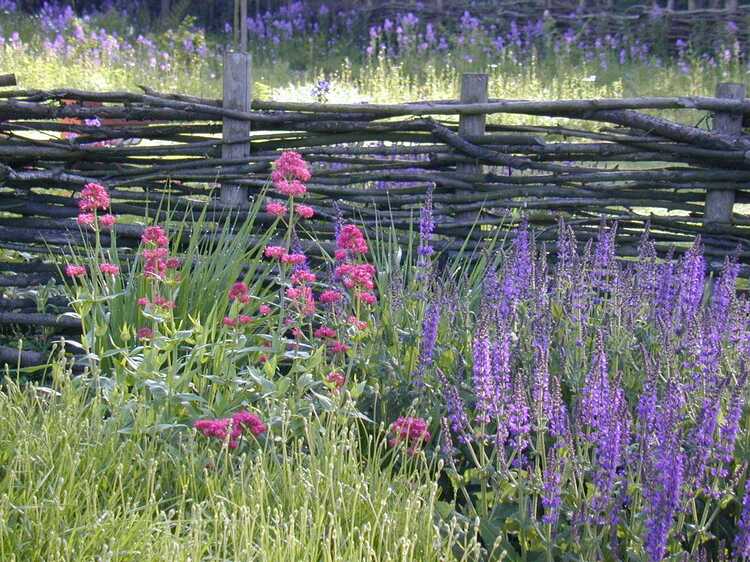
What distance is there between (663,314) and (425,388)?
703mm

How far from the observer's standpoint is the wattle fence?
4.44 metres

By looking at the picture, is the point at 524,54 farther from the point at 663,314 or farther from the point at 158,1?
the point at 663,314

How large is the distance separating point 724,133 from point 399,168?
1349 mm

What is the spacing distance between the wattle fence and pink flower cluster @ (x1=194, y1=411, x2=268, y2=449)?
1974 mm

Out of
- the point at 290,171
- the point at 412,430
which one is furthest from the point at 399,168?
the point at 412,430

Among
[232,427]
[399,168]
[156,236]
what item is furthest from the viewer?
[399,168]

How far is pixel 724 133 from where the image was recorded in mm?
4422

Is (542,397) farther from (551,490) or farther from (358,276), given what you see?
(358,276)

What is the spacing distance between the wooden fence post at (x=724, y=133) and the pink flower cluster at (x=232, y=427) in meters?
2.67

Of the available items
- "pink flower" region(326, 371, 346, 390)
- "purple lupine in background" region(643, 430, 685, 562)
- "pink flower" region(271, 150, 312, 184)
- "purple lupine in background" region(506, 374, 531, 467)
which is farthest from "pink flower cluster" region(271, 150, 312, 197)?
"purple lupine in background" region(643, 430, 685, 562)

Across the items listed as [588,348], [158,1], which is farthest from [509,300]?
[158,1]

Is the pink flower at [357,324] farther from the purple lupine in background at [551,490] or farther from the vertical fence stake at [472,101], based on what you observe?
the vertical fence stake at [472,101]

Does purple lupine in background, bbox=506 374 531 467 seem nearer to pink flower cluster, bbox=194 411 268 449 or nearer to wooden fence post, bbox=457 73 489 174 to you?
pink flower cluster, bbox=194 411 268 449

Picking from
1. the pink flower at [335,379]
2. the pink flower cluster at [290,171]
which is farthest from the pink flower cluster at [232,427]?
the pink flower cluster at [290,171]
